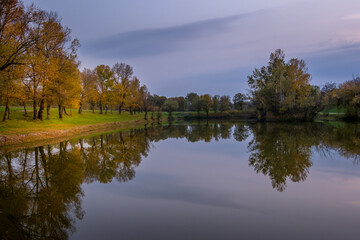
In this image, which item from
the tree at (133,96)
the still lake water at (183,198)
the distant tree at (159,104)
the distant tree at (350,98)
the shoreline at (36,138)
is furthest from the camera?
the distant tree at (159,104)

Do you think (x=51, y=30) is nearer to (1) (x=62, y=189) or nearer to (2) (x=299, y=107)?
(1) (x=62, y=189)

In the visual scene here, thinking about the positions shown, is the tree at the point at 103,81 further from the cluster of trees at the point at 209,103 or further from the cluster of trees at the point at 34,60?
the cluster of trees at the point at 209,103

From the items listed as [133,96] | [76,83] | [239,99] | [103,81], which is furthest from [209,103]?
[76,83]

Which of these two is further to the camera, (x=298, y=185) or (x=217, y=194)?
(x=298, y=185)

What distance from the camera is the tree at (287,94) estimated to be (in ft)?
152

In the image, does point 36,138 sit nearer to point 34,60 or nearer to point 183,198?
point 34,60

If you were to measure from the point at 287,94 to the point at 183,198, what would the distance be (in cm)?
4824

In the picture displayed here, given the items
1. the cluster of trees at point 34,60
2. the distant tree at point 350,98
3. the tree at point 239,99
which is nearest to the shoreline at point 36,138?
the cluster of trees at point 34,60

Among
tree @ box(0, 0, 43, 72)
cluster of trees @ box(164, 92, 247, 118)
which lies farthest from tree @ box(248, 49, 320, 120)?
tree @ box(0, 0, 43, 72)

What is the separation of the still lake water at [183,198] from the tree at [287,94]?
3765cm

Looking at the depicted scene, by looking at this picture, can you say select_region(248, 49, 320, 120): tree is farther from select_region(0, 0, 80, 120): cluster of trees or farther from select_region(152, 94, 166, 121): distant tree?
select_region(0, 0, 80, 120): cluster of trees

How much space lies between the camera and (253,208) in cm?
617

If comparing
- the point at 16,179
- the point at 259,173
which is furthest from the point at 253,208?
the point at 16,179

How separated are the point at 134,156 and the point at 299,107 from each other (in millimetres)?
42878
